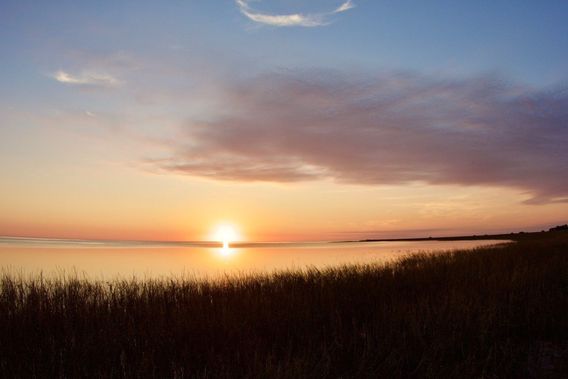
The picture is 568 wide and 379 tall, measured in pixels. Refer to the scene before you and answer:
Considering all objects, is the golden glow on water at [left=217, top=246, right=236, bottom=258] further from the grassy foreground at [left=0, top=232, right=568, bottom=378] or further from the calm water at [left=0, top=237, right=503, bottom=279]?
the grassy foreground at [left=0, top=232, right=568, bottom=378]

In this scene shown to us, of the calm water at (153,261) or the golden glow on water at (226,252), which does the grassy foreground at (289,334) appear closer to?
the calm water at (153,261)

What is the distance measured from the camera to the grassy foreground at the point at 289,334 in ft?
17.2

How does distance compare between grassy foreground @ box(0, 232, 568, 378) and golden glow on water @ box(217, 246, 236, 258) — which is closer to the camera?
grassy foreground @ box(0, 232, 568, 378)

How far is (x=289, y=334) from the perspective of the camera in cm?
687

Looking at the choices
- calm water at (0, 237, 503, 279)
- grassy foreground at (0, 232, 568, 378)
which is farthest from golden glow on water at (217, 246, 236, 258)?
grassy foreground at (0, 232, 568, 378)

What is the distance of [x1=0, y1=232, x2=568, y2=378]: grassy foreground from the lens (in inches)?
207

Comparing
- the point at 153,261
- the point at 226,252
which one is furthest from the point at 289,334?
the point at 226,252

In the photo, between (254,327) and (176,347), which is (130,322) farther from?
(254,327)

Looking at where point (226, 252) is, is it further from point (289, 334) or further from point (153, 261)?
point (289, 334)

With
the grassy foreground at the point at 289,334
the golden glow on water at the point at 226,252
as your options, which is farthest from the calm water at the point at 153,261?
the grassy foreground at the point at 289,334

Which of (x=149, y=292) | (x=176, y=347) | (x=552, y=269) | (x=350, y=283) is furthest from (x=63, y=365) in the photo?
(x=552, y=269)

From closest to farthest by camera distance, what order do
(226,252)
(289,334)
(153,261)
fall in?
(289,334) < (153,261) < (226,252)

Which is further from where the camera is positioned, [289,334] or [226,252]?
[226,252]

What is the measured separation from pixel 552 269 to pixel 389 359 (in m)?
10.2
